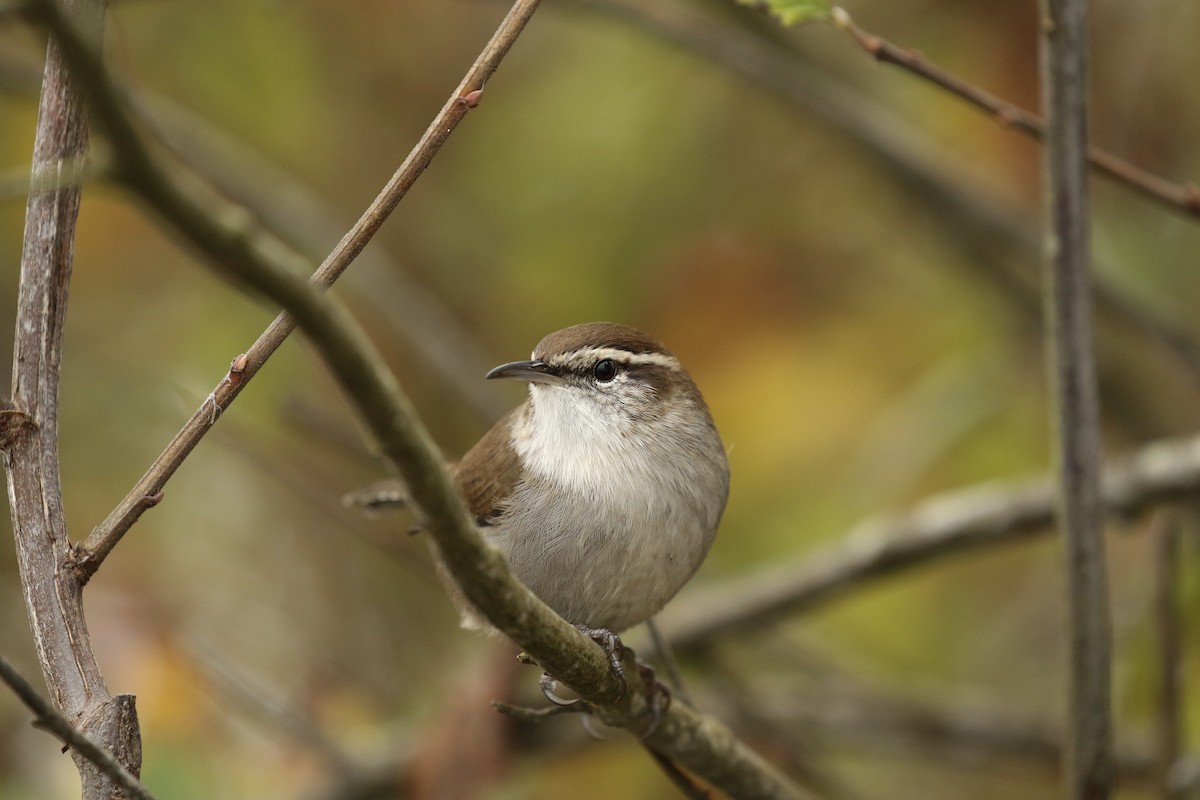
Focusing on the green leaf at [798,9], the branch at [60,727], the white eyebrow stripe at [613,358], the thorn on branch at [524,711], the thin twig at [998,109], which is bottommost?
the thorn on branch at [524,711]

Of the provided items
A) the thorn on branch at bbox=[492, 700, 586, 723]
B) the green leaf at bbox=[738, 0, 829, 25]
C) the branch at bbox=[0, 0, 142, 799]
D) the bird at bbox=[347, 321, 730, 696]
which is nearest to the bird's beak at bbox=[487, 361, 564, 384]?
the bird at bbox=[347, 321, 730, 696]

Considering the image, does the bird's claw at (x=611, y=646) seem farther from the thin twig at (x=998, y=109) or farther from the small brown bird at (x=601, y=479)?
the thin twig at (x=998, y=109)

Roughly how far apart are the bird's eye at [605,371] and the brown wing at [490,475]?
0.27 metres

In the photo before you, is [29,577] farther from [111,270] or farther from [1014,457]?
[111,270]

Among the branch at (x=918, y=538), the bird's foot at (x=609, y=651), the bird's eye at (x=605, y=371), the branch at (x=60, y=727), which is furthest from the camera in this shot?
the branch at (x=918, y=538)

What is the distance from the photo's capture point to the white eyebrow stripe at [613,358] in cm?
399

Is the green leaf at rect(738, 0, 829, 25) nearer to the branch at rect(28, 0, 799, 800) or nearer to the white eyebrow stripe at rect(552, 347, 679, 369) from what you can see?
the branch at rect(28, 0, 799, 800)

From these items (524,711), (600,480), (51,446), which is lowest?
(524,711)

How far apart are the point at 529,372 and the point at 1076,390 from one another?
156 cm

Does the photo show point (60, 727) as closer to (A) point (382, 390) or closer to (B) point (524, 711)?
(A) point (382, 390)

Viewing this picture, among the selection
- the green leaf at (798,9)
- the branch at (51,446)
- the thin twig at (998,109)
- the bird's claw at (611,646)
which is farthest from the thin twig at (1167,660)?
the branch at (51,446)

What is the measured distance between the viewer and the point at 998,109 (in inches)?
131

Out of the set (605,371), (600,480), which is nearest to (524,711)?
(600,480)

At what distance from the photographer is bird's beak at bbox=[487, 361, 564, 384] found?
12.3 feet
